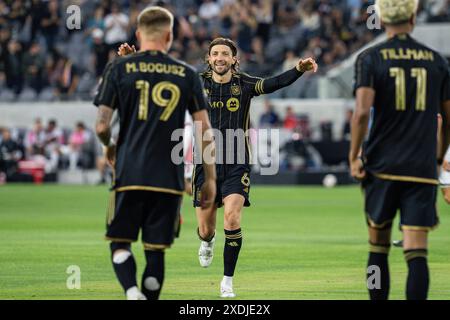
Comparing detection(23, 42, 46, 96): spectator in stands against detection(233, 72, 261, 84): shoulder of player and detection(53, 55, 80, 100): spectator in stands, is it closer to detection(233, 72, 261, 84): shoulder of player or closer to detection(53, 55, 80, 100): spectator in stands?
detection(53, 55, 80, 100): spectator in stands

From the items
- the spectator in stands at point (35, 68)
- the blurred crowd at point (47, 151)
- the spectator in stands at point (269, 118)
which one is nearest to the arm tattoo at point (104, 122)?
the spectator in stands at point (269, 118)

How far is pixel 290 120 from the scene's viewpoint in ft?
117

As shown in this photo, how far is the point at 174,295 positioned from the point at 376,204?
3093 millimetres

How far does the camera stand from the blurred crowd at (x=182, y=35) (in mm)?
37156

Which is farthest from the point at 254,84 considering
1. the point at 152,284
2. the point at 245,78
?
the point at 152,284

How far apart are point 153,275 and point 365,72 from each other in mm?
2231

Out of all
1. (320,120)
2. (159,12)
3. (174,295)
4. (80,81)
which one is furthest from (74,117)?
(159,12)

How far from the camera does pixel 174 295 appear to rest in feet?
37.9

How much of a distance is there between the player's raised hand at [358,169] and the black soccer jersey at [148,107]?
1303mm

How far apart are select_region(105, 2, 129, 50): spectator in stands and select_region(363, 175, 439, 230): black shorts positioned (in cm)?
2844

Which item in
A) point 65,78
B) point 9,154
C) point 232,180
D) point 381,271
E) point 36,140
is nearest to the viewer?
point 381,271

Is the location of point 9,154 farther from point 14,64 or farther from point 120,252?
point 120,252

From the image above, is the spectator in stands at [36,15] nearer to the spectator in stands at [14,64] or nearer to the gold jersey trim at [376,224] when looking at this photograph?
the spectator in stands at [14,64]

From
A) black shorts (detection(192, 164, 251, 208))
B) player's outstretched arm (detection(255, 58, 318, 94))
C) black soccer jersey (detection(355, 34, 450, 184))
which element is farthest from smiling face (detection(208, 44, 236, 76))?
black soccer jersey (detection(355, 34, 450, 184))
